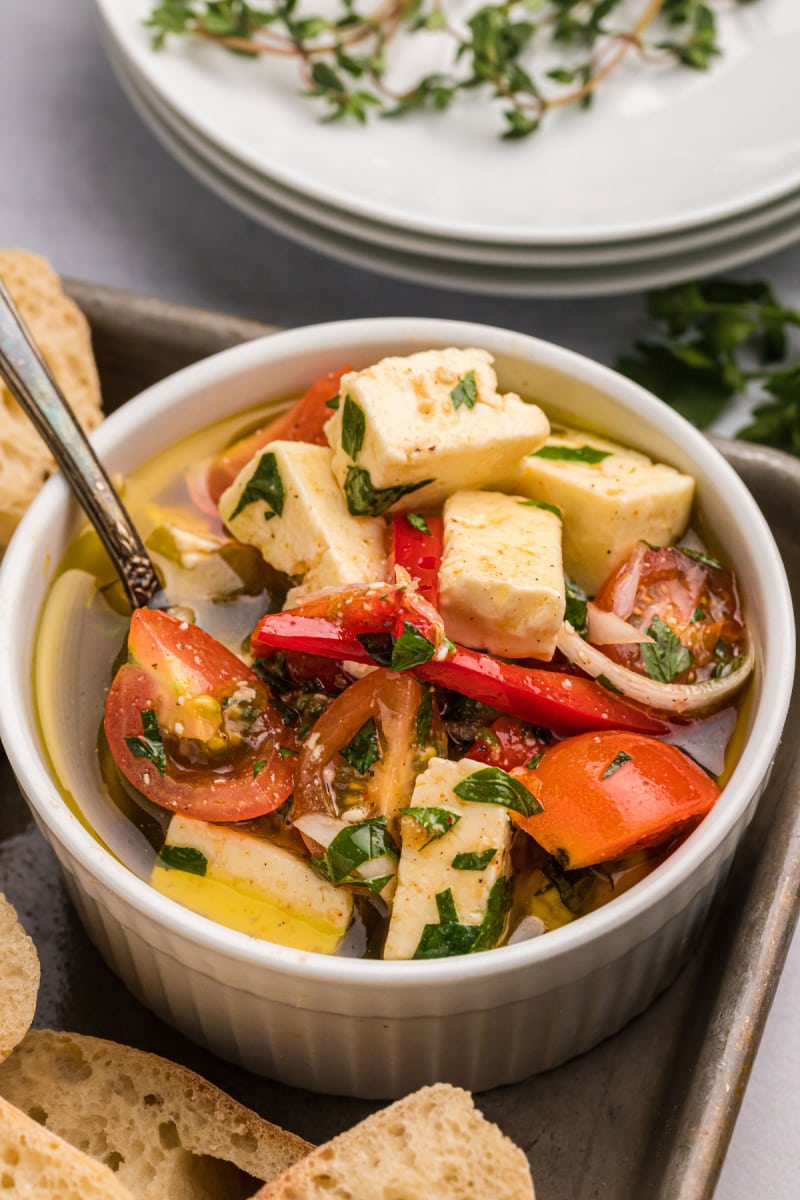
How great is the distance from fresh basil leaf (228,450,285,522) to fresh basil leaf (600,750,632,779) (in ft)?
2.29

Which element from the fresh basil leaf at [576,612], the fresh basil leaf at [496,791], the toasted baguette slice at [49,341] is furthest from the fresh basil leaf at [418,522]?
the toasted baguette slice at [49,341]

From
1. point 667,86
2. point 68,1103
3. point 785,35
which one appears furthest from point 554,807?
point 785,35

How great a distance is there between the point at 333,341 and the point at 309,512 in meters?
0.49

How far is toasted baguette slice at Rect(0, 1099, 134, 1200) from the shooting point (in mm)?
1857

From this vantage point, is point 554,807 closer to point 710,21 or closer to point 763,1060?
point 763,1060

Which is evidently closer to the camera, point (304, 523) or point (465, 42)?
point (304, 523)

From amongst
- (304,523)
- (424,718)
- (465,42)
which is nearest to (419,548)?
(304,523)

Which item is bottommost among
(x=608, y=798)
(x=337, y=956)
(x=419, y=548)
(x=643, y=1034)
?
(x=643, y=1034)

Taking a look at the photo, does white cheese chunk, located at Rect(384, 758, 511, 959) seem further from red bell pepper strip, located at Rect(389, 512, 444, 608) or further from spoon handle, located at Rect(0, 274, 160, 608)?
spoon handle, located at Rect(0, 274, 160, 608)

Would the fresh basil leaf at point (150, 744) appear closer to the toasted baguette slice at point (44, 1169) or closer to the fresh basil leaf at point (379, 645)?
the fresh basil leaf at point (379, 645)

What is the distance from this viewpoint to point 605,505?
2.29m

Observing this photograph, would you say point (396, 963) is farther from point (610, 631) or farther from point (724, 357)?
point (724, 357)

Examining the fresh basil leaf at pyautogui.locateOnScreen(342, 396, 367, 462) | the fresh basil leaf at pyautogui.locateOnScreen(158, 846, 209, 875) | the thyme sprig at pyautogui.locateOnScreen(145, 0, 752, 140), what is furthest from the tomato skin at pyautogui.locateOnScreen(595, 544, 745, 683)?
the thyme sprig at pyautogui.locateOnScreen(145, 0, 752, 140)

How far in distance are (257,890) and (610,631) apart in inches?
27.6
